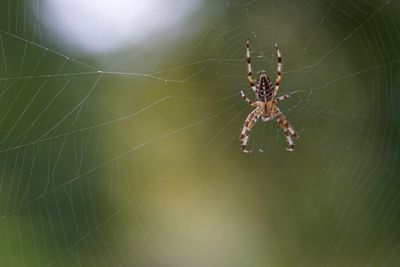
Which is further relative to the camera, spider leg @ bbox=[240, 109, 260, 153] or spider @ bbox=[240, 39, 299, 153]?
spider leg @ bbox=[240, 109, 260, 153]

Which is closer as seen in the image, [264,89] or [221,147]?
[264,89]

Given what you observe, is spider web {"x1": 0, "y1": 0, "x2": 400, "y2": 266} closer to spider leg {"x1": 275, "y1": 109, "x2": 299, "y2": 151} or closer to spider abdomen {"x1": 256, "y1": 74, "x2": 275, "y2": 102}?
spider leg {"x1": 275, "y1": 109, "x2": 299, "y2": 151}

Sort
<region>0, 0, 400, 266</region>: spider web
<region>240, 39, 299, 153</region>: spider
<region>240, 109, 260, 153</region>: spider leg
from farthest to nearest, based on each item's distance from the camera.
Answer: <region>0, 0, 400, 266</region>: spider web < <region>240, 109, 260, 153</region>: spider leg < <region>240, 39, 299, 153</region>: spider

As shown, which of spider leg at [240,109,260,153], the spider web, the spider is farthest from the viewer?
the spider web

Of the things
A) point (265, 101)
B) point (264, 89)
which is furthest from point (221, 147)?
point (264, 89)

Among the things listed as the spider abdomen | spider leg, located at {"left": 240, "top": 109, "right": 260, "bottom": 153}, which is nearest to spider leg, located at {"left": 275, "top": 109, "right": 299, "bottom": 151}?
spider leg, located at {"left": 240, "top": 109, "right": 260, "bottom": 153}

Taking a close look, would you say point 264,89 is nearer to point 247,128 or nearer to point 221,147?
point 247,128

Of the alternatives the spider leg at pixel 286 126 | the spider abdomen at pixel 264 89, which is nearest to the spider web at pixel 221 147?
the spider leg at pixel 286 126

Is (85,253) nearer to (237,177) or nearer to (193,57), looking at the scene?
(237,177)

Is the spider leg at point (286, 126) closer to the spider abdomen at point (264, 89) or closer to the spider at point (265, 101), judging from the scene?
the spider at point (265, 101)
